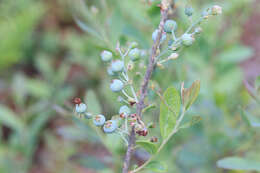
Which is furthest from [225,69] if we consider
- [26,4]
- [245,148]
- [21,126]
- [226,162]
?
[26,4]

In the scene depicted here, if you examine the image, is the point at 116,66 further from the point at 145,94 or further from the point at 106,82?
the point at 106,82

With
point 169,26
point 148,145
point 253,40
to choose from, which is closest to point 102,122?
point 148,145

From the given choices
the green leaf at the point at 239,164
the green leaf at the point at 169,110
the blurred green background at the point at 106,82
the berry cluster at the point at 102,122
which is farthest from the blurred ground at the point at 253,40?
the berry cluster at the point at 102,122

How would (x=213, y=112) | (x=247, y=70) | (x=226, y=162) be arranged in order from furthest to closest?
(x=247, y=70)
(x=213, y=112)
(x=226, y=162)

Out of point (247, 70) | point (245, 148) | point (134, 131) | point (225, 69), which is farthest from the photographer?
point (247, 70)

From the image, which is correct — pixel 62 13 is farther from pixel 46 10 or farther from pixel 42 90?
pixel 42 90

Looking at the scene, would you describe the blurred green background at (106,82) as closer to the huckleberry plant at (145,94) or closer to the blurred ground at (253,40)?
the blurred ground at (253,40)

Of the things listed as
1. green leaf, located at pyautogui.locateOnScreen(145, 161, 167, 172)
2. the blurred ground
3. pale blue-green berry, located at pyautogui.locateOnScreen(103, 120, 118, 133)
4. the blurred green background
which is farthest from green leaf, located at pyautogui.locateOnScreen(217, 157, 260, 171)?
the blurred ground
